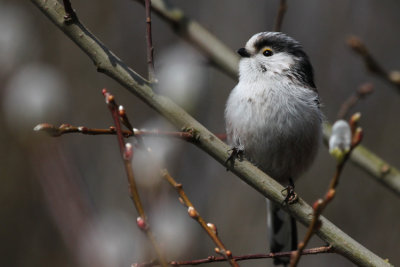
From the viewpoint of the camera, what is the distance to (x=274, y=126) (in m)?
3.49

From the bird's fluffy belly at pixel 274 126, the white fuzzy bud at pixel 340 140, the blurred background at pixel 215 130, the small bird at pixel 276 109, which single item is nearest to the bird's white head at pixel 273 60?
the small bird at pixel 276 109

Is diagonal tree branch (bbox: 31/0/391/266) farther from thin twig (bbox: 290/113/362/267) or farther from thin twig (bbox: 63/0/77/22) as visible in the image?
thin twig (bbox: 290/113/362/267)

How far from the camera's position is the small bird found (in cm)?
351

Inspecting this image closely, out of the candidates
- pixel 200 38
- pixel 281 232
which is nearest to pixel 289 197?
pixel 281 232

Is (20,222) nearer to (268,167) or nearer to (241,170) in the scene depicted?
(268,167)

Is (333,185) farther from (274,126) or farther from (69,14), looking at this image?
(274,126)

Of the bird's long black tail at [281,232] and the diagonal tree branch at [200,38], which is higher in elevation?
the diagonal tree branch at [200,38]

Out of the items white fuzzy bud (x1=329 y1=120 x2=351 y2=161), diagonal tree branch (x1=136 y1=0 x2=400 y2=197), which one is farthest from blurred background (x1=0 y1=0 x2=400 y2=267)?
white fuzzy bud (x1=329 y1=120 x2=351 y2=161)

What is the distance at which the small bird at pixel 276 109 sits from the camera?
3510 mm

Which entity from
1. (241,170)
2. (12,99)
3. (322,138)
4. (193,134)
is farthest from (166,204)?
(322,138)

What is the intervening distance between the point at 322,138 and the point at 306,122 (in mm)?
321

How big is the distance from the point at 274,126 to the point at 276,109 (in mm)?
113

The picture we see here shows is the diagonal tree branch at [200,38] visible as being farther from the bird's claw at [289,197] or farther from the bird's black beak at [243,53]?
the bird's claw at [289,197]

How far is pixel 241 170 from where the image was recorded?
270cm
